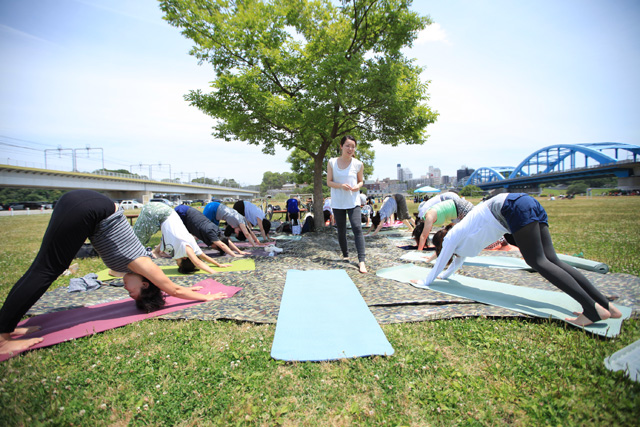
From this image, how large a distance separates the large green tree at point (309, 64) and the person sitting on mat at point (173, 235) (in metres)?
4.23

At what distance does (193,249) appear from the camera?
185 inches

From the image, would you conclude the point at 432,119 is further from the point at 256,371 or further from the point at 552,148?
the point at 552,148

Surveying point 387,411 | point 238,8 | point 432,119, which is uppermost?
point 238,8

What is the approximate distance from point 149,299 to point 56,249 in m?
1.05

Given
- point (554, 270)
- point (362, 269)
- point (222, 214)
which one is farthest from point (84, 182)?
point (554, 270)

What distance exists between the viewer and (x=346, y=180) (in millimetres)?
4891

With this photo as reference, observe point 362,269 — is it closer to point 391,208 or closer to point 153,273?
point 153,273

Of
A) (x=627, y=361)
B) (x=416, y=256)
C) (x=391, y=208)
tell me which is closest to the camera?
(x=627, y=361)

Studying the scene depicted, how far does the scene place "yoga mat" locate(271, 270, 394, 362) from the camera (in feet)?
7.33

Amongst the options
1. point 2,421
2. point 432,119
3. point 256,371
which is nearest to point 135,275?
point 2,421

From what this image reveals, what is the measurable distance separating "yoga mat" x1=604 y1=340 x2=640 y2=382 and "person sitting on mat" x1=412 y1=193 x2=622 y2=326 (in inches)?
16.5

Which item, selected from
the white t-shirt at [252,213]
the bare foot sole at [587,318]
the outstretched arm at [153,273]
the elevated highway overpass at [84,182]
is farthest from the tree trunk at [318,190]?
the elevated highway overpass at [84,182]

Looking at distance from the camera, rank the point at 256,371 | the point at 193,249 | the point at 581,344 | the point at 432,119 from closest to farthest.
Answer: the point at 256,371
the point at 581,344
the point at 193,249
the point at 432,119

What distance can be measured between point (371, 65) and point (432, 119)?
252 centimetres
